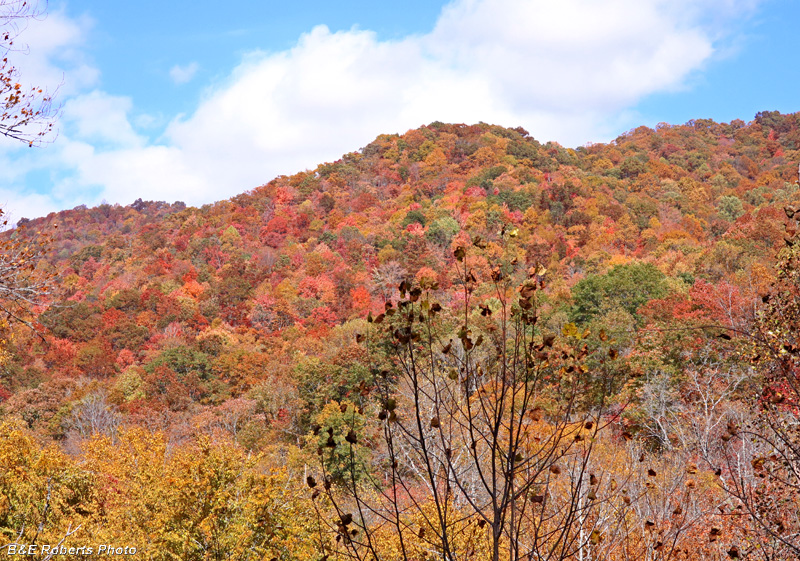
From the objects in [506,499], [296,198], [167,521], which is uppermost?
[296,198]

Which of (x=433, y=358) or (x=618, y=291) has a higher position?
(x=618, y=291)

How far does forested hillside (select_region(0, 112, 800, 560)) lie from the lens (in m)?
3.70

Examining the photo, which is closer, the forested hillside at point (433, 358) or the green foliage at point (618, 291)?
the forested hillside at point (433, 358)

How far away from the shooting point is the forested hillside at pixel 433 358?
3703 millimetres

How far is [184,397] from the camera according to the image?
29219 millimetres

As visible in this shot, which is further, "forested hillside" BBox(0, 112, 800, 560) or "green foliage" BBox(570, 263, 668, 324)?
"green foliage" BBox(570, 263, 668, 324)

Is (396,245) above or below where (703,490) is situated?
above

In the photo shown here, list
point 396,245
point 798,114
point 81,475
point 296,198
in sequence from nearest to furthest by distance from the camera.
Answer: point 81,475 < point 396,245 < point 296,198 < point 798,114

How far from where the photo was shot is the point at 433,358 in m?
4.23

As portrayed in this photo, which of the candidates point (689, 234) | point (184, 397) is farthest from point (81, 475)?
point (689, 234)

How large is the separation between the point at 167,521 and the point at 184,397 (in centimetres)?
2132

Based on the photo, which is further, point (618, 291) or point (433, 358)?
point (618, 291)

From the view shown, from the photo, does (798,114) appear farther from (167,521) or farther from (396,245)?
(167,521)

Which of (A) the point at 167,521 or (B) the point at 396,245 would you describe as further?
(B) the point at 396,245
